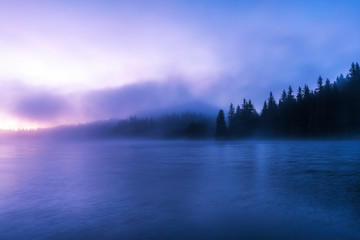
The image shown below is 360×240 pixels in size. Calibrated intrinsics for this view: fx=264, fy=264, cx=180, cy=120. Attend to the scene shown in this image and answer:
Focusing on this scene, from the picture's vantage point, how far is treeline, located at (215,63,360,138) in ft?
245

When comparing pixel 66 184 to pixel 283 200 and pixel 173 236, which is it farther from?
pixel 283 200

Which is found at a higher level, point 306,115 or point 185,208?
A: point 306,115

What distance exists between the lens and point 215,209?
28.9ft

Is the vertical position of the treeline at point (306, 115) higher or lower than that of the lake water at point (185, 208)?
higher

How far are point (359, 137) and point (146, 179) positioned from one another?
74.7 metres

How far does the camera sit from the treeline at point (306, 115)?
245 feet

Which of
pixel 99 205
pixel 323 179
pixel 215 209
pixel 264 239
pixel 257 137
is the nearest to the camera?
pixel 264 239

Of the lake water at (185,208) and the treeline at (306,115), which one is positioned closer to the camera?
the lake water at (185,208)

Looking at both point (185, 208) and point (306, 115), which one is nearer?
point (185, 208)

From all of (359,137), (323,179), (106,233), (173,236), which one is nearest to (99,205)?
(106,233)

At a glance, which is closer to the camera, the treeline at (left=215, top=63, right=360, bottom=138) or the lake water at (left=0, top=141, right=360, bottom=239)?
the lake water at (left=0, top=141, right=360, bottom=239)

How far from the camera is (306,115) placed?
279 ft

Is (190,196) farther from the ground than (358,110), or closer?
closer

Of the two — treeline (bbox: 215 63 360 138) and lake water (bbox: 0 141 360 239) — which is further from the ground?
treeline (bbox: 215 63 360 138)
